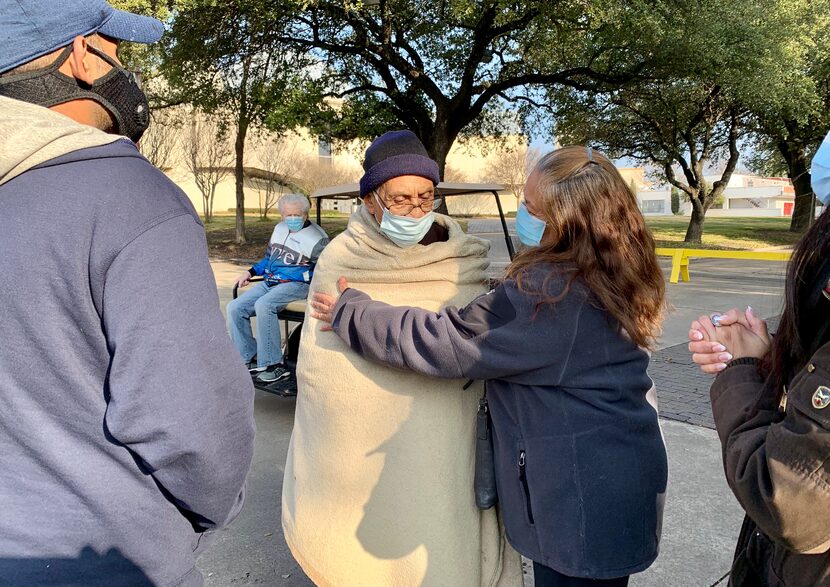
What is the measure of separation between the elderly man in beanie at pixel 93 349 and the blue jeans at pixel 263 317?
3672 mm

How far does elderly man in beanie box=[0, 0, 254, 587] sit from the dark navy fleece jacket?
A: 79 centimetres

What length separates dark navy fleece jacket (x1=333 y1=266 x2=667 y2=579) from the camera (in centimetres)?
171

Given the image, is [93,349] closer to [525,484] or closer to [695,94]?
[525,484]

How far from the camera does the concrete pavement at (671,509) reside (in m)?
2.98

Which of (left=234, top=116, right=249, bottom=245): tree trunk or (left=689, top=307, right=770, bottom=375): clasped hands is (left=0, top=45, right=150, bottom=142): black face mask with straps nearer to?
(left=689, top=307, right=770, bottom=375): clasped hands

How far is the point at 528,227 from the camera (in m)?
2.14

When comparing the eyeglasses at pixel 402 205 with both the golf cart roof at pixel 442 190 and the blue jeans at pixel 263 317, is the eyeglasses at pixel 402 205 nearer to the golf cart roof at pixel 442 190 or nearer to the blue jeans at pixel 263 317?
the golf cart roof at pixel 442 190

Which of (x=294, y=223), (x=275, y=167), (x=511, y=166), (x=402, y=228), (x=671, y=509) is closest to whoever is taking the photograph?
(x=402, y=228)

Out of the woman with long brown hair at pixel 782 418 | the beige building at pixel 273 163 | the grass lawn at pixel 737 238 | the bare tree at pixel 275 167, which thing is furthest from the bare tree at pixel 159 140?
the woman with long brown hair at pixel 782 418

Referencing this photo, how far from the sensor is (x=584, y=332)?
5.62 feet

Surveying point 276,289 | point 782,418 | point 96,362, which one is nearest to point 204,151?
point 276,289

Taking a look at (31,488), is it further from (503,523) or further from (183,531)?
(503,523)

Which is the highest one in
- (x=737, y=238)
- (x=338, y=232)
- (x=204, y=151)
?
(x=204, y=151)

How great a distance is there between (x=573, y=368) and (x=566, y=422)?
149 mm
